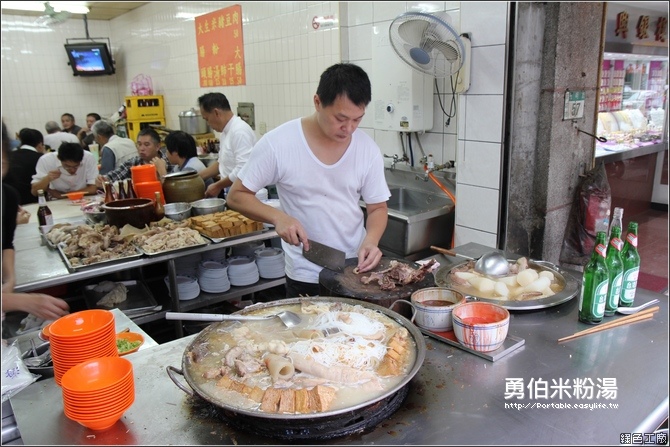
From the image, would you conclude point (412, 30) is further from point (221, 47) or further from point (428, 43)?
point (221, 47)

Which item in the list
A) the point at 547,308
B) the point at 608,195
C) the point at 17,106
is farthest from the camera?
the point at 17,106

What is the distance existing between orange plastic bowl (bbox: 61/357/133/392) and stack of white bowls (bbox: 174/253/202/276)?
2.32 m

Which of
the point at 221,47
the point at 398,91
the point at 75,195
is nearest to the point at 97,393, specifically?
the point at 398,91

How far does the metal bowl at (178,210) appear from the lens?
3543 millimetres

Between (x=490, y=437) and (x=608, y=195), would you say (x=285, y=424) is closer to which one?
(x=490, y=437)

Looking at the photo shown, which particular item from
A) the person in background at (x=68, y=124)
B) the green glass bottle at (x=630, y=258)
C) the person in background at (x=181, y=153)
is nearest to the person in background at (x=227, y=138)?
the person in background at (x=181, y=153)

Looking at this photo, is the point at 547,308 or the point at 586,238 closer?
the point at 547,308

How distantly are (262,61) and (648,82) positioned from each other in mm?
4135

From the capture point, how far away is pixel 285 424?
44.8 inches

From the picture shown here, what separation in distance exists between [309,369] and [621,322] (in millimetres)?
1107

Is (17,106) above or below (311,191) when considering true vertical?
above

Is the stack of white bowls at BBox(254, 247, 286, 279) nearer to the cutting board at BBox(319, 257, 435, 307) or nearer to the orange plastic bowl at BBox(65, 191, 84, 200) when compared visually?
the cutting board at BBox(319, 257, 435, 307)

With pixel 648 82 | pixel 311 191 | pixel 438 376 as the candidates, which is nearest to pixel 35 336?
pixel 311 191

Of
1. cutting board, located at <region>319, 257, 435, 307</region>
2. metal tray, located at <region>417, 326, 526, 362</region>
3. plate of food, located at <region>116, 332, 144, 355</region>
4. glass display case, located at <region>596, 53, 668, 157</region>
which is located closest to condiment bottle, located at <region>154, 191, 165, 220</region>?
plate of food, located at <region>116, 332, 144, 355</region>
